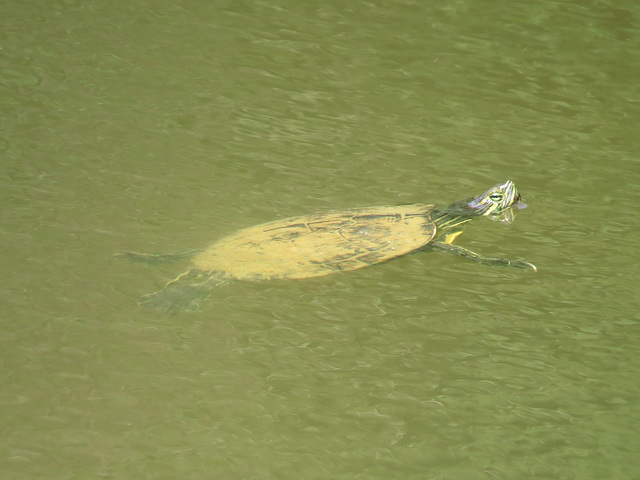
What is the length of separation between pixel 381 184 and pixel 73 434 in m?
1.99

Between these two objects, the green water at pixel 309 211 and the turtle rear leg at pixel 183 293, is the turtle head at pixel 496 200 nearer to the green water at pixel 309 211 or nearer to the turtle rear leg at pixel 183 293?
the green water at pixel 309 211

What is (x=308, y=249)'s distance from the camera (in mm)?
3074

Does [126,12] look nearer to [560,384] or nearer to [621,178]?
[621,178]

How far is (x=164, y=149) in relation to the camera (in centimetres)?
391

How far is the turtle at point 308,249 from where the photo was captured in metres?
3.00

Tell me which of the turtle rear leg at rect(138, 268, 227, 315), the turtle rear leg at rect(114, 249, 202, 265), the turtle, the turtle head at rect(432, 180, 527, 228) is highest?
the turtle head at rect(432, 180, 527, 228)

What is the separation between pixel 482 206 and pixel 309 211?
78 centimetres

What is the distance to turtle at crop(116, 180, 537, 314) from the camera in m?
3.00

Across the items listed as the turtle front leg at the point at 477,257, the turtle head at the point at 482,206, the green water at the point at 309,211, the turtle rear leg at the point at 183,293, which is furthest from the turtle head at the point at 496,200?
the turtle rear leg at the point at 183,293

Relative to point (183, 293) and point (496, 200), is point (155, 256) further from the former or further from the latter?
point (496, 200)

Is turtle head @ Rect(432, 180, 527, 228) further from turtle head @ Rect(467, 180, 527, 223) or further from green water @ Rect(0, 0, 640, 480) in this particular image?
green water @ Rect(0, 0, 640, 480)

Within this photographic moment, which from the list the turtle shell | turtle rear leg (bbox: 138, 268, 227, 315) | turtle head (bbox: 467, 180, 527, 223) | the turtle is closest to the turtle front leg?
the turtle

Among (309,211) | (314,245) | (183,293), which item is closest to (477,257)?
(314,245)

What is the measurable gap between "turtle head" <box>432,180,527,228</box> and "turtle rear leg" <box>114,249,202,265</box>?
110 cm
